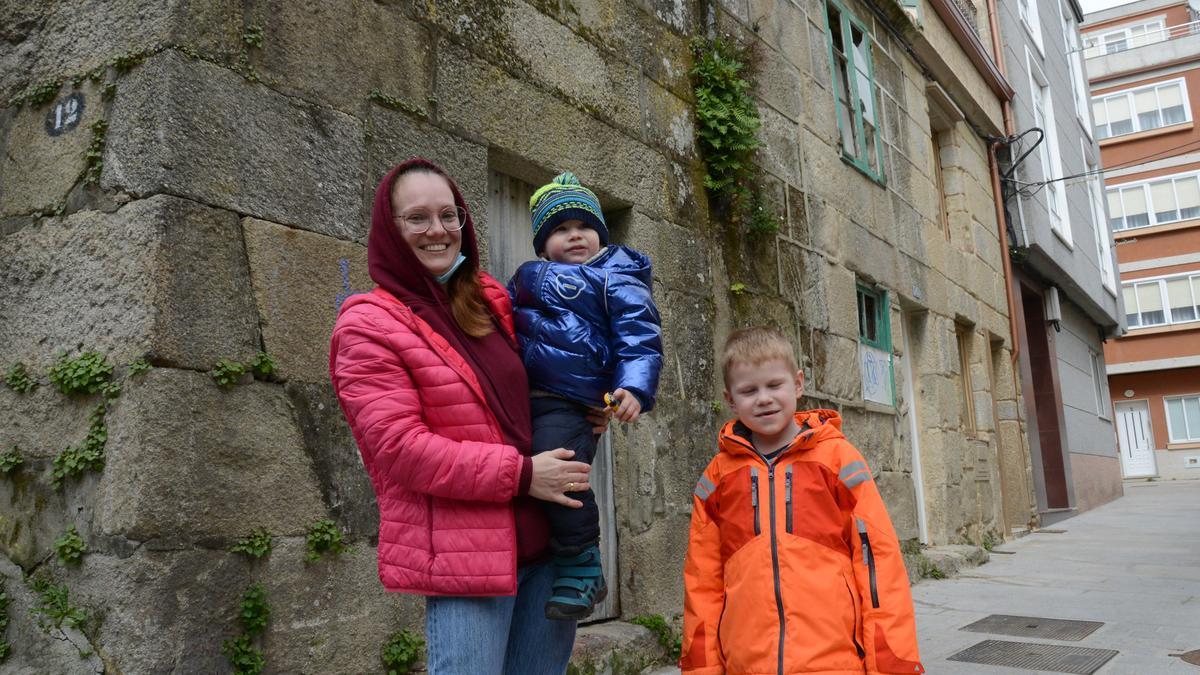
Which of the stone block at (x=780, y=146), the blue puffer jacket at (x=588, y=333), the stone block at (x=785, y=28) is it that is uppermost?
the stone block at (x=785, y=28)

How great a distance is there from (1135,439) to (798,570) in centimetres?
3029

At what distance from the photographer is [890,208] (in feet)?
26.6

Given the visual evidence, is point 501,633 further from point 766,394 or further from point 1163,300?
point 1163,300

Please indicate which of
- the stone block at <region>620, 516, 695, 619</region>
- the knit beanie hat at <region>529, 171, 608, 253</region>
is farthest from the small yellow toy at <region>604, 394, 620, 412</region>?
the stone block at <region>620, 516, 695, 619</region>

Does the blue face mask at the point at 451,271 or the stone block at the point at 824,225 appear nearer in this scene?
the blue face mask at the point at 451,271

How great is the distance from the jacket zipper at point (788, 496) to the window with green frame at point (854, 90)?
530cm

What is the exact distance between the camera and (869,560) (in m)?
2.30

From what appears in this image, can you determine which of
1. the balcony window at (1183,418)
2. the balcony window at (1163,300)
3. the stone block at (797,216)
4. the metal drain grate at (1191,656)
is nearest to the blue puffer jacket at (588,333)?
the metal drain grate at (1191,656)

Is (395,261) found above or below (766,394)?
above

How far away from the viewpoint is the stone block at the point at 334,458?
2902 mm

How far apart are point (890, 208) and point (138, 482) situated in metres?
7.04

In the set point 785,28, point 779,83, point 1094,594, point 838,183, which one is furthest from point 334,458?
point 1094,594

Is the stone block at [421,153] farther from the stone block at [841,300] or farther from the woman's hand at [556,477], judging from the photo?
the stone block at [841,300]

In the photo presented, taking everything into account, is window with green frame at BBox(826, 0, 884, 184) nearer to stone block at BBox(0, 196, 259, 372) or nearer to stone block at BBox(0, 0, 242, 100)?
stone block at BBox(0, 0, 242, 100)
